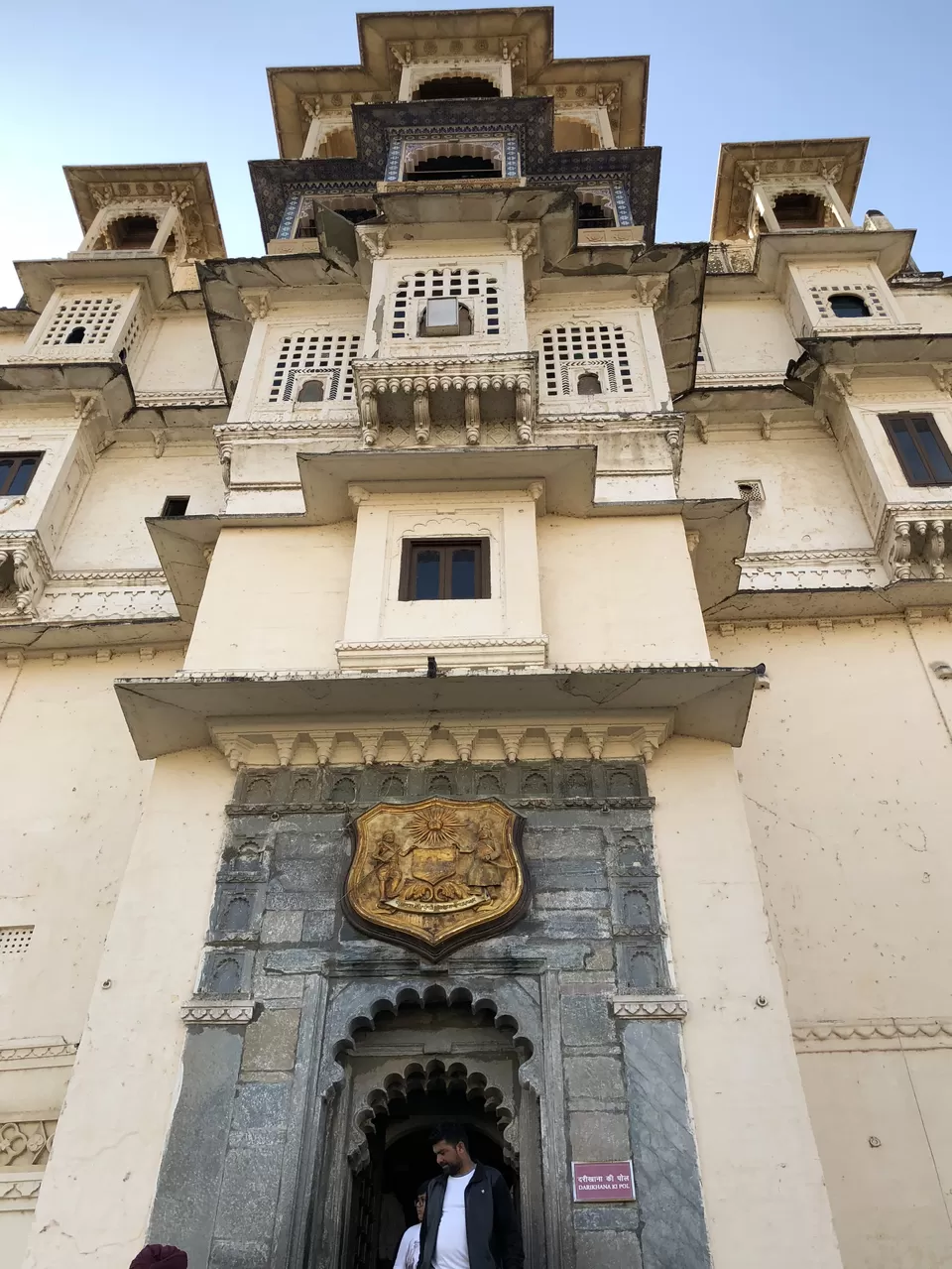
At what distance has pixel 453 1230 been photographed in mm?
5945

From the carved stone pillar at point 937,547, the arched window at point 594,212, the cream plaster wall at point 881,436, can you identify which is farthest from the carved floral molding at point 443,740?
the arched window at point 594,212

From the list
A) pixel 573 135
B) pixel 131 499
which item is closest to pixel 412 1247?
pixel 131 499

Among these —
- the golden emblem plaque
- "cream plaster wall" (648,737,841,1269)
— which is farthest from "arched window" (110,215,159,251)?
"cream plaster wall" (648,737,841,1269)

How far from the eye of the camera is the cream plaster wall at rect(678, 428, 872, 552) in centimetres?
1368

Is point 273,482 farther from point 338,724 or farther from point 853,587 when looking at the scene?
point 853,587

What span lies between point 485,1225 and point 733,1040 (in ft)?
7.51

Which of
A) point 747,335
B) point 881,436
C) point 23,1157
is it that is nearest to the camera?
point 23,1157

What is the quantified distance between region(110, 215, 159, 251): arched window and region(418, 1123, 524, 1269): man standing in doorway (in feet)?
58.6

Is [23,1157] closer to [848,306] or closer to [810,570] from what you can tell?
[810,570]

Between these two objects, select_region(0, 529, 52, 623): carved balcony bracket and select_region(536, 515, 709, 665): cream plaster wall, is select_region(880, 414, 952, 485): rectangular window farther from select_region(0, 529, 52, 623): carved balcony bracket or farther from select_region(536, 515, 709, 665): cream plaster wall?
select_region(0, 529, 52, 623): carved balcony bracket

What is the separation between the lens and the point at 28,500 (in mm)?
13719

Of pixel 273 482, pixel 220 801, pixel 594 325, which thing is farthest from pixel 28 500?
pixel 594 325

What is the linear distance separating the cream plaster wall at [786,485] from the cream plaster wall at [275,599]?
5.71 meters

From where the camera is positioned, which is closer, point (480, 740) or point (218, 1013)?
point (218, 1013)
